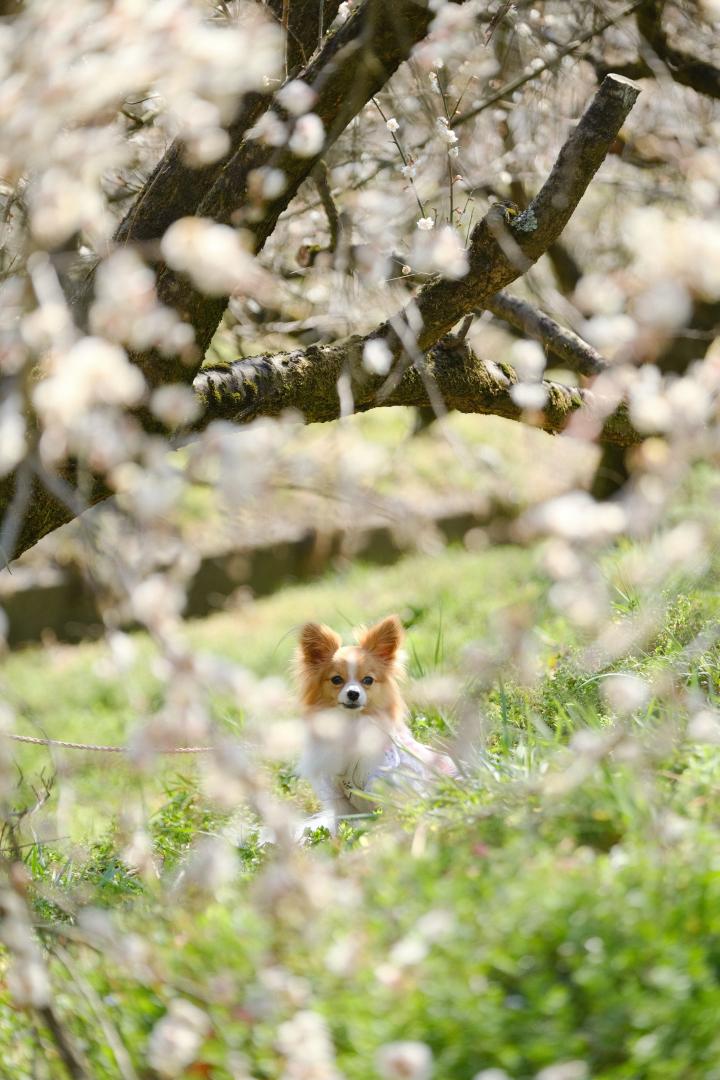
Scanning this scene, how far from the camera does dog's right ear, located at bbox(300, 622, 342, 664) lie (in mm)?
4398

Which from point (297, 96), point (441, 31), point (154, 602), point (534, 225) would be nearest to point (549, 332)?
point (534, 225)

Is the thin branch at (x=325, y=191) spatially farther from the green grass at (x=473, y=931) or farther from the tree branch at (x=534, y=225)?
the green grass at (x=473, y=931)

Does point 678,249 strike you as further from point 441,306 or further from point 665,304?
point 441,306

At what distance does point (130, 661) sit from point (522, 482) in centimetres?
876

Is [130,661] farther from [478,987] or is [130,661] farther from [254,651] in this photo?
[254,651]

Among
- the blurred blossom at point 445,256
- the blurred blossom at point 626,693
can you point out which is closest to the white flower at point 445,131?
the blurred blossom at point 445,256

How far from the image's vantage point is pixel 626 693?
2.51 m

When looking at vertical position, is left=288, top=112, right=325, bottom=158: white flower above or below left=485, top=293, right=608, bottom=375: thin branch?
above

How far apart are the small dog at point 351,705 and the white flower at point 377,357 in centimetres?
112

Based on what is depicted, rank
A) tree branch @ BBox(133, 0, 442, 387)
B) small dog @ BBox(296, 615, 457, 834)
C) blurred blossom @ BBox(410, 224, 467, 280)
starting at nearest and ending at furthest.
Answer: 1. blurred blossom @ BBox(410, 224, 467, 280)
2. tree branch @ BBox(133, 0, 442, 387)
3. small dog @ BBox(296, 615, 457, 834)

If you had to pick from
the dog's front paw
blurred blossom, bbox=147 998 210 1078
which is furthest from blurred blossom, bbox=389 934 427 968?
the dog's front paw

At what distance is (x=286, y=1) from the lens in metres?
3.20

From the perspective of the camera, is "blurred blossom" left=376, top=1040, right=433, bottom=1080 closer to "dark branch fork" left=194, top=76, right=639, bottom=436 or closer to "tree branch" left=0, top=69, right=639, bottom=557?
"tree branch" left=0, top=69, right=639, bottom=557

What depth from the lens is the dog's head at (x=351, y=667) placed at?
169 inches
